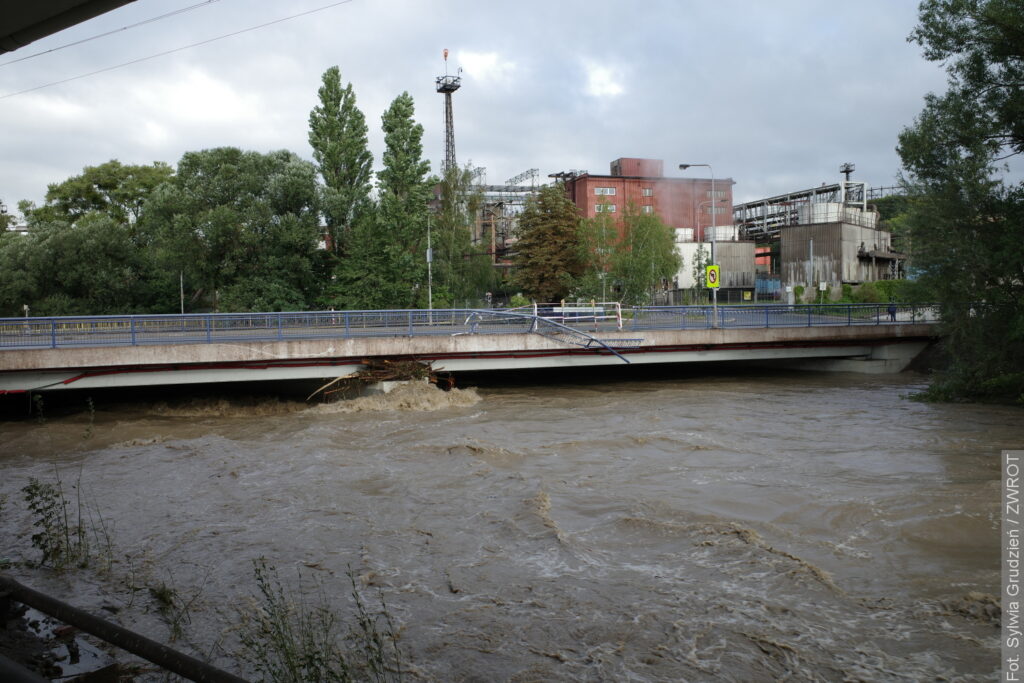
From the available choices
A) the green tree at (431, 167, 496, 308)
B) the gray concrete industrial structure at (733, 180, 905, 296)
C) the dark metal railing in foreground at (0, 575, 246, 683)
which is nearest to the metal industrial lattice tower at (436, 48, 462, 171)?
the green tree at (431, 167, 496, 308)

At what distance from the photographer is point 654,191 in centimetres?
7275

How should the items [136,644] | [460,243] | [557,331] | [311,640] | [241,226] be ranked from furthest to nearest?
[460,243]
[241,226]
[557,331]
[311,640]
[136,644]

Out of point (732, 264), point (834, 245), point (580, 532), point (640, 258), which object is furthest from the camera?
point (732, 264)

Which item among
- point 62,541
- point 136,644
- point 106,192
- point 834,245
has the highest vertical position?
point 106,192

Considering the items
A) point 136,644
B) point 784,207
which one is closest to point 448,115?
point 784,207

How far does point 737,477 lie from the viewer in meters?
13.4

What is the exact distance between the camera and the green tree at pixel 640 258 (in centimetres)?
4359

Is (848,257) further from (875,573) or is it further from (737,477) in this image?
(875,573)

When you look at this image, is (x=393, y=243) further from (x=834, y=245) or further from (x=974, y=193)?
(x=834, y=245)

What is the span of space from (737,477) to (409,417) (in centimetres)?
1015

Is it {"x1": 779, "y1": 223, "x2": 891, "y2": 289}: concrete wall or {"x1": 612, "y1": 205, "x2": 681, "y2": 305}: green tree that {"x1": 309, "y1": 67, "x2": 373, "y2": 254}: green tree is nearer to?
{"x1": 612, "y1": 205, "x2": 681, "y2": 305}: green tree

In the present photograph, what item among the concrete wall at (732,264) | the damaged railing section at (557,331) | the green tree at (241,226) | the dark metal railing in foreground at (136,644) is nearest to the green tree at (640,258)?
the concrete wall at (732,264)

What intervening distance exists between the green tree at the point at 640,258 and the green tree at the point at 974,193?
73.8 feet

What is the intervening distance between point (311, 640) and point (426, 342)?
57.0 ft
